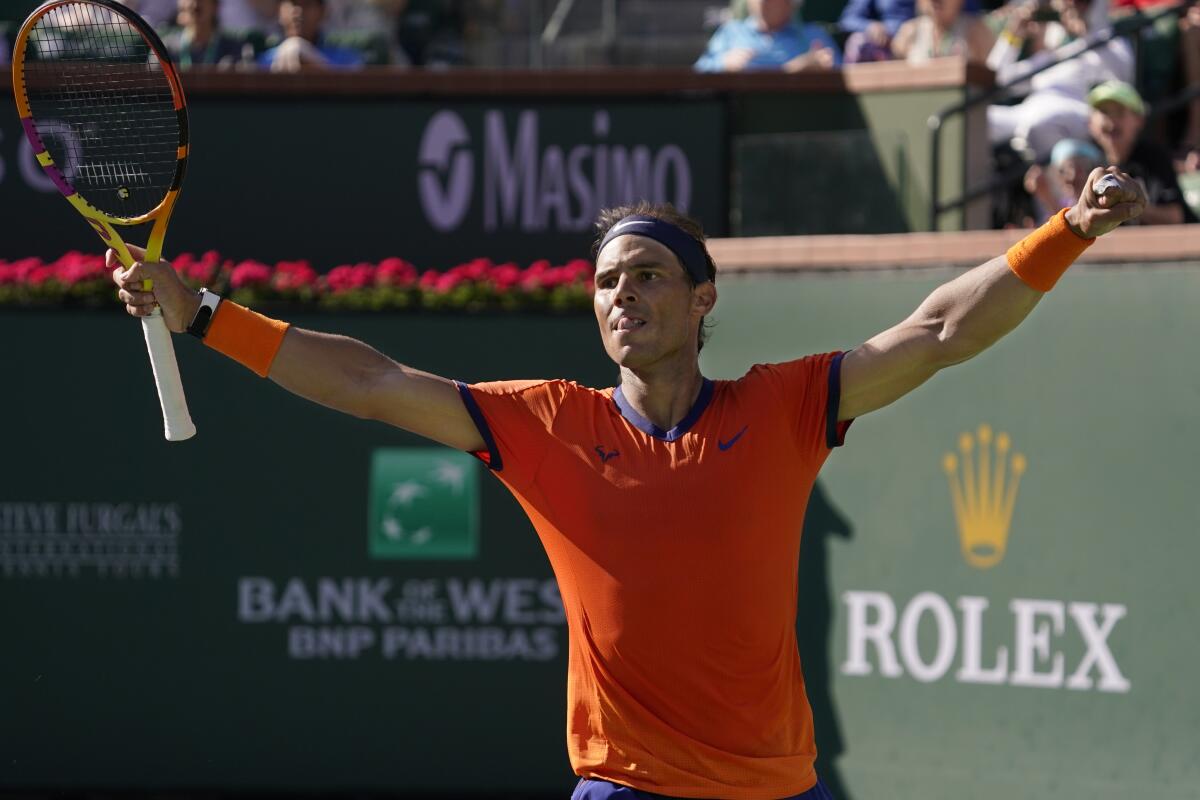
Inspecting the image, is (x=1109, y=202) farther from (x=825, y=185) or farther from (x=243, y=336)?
Answer: (x=825, y=185)

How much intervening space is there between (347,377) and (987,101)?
5.71 m

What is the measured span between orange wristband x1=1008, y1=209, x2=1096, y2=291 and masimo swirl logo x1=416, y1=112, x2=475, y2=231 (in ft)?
19.0

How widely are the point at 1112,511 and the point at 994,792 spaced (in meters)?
1.23

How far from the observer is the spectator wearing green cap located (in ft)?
28.1

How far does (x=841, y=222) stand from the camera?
934cm

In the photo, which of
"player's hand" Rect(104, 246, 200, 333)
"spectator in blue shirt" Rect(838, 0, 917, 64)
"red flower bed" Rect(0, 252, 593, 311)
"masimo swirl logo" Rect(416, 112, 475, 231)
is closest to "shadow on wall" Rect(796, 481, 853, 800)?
"red flower bed" Rect(0, 252, 593, 311)

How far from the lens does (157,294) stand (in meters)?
3.99

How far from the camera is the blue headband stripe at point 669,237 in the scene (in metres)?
4.20

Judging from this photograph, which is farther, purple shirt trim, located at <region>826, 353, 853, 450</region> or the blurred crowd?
the blurred crowd

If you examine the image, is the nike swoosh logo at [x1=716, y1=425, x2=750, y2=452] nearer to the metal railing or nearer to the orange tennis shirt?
the orange tennis shirt

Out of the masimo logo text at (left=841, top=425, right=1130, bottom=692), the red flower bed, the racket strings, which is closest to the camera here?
the racket strings

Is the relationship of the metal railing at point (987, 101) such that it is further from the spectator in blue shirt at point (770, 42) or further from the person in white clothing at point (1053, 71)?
the spectator in blue shirt at point (770, 42)

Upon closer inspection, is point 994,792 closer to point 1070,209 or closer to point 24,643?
point 1070,209

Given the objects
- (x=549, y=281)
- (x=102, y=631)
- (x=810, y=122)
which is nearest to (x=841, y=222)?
(x=810, y=122)
